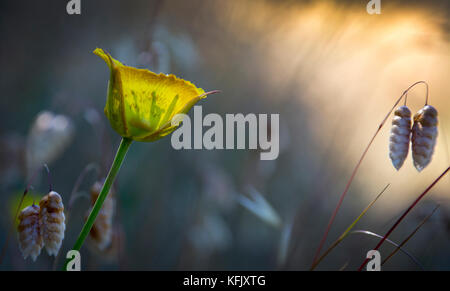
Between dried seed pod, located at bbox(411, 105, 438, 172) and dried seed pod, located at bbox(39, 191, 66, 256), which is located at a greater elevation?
dried seed pod, located at bbox(411, 105, 438, 172)

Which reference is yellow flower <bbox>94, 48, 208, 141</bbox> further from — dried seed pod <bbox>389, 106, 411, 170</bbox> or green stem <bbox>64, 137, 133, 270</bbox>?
dried seed pod <bbox>389, 106, 411, 170</bbox>

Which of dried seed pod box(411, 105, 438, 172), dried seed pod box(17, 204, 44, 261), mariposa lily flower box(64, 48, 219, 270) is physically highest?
mariposa lily flower box(64, 48, 219, 270)

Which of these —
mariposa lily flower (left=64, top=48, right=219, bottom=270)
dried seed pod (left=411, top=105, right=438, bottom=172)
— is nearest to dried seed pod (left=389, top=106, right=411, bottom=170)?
dried seed pod (left=411, top=105, right=438, bottom=172)

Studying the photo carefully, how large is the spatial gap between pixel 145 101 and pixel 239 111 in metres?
1.10

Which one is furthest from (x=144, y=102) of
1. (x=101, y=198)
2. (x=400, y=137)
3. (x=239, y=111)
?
(x=239, y=111)

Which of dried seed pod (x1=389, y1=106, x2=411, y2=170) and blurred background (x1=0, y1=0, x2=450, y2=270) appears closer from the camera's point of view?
dried seed pod (x1=389, y1=106, x2=411, y2=170)

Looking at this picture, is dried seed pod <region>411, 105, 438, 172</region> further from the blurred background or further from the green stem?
the blurred background

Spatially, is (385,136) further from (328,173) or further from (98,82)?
(98,82)

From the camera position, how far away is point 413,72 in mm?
1264

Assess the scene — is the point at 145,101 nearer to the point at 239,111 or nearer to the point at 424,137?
the point at 424,137

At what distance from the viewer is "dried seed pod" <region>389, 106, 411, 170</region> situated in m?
0.44

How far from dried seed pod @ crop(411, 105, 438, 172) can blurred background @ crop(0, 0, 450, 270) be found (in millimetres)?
446

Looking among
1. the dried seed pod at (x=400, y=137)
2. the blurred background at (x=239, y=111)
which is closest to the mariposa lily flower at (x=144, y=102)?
the dried seed pod at (x=400, y=137)
